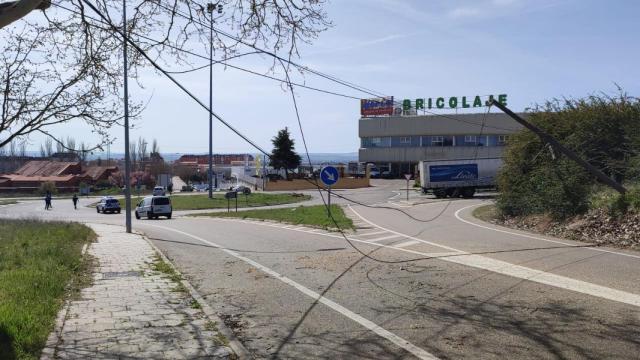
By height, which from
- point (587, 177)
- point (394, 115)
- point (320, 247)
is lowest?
point (320, 247)

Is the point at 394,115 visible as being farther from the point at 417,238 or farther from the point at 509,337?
the point at 509,337

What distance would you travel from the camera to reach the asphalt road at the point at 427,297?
252 inches

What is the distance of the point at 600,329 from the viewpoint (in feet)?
22.5

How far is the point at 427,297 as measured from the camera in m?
8.92

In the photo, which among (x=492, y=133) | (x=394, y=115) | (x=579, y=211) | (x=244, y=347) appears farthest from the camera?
(x=394, y=115)

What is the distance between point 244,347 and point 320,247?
10070 millimetres

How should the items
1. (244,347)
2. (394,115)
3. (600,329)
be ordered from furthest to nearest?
(394,115) → (600,329) → (244,347)

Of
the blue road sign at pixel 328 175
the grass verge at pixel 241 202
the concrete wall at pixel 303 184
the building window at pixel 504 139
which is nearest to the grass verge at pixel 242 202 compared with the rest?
the grass verge at pixel 241 202

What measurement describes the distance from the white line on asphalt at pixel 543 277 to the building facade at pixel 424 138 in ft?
220

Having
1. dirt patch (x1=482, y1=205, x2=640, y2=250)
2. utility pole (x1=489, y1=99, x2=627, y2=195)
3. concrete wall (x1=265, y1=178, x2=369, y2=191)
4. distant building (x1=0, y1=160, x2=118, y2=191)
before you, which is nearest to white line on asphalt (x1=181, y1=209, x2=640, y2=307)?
utility pole (x1=489, y1=99, x2=627, y2=195)

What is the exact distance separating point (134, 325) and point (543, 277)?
6.72 meters

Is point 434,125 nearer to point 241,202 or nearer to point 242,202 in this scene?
point 242,202

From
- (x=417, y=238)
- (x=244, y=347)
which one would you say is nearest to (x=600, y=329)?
(x=244, y=347)

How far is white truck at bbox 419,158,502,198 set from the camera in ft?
166
